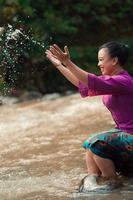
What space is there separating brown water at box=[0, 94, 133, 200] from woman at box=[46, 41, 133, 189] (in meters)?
0.23

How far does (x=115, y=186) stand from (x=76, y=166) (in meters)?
0.92

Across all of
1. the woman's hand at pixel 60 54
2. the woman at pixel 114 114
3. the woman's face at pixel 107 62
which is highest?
the woman's hand at pixel 60 54

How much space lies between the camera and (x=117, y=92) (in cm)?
444

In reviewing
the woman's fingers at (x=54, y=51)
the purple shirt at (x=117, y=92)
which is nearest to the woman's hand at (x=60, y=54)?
the woman's fingers at (x=54, y=51)

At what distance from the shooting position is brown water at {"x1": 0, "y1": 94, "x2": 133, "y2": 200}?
15.3 ft

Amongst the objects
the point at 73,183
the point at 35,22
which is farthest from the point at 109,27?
the point at 73,183

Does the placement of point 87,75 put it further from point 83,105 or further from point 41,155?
point 83,105

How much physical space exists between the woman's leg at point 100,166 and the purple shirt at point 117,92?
286mm

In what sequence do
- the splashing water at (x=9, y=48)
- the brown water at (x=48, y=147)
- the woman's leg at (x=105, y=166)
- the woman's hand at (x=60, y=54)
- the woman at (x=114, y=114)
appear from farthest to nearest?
the splashing water at (x=9, y=48) → the brown water at (x=48, y=147) → the woman's leg at (x=105, y=166) → the woman at (x=114, y=114) → the woman's hand at (x=60, y=54)

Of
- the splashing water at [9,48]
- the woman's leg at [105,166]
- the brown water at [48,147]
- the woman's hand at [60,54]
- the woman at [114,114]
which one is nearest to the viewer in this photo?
the woman's hand at [60,54]

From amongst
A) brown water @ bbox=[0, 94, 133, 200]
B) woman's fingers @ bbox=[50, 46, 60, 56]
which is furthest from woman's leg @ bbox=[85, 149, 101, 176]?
woman's fingers @ bbox=[50, 46, 60, 56]

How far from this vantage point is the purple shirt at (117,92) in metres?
4.31

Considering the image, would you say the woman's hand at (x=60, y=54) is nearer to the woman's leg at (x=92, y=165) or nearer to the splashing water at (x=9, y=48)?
the woman's leg at (x=92, y=165)

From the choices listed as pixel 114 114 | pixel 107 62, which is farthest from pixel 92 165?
pixel 107 62
